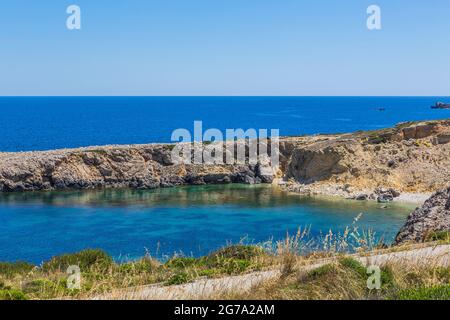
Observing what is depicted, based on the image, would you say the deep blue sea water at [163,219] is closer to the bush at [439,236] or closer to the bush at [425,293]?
the bush at [439,236]

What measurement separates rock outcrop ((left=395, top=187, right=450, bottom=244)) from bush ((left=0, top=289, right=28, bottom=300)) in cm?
1259

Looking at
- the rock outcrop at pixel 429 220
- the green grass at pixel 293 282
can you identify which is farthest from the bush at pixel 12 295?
the rock outcrop at pixel 429 220

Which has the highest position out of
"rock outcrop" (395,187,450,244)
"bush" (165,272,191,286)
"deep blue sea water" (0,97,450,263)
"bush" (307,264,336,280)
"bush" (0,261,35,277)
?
"bush" (307,264,336,280)

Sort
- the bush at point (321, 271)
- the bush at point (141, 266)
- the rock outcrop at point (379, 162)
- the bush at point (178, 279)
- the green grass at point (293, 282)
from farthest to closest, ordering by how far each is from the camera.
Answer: the rock outcrop at point (379, 162)
the bush at point (141, 266)
the bush at point (178, 279)
the bush at point (321, 271)
the green grass at point (293, 282)

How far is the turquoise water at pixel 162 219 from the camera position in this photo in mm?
33031

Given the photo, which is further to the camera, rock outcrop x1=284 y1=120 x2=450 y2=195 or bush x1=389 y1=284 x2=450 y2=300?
rock outcrop x1=284 y1=120 x2=450 y2=195

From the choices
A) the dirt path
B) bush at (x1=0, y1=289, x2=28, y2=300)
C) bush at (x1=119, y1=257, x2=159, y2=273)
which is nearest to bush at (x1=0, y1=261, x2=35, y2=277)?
bush at (x1=119, y1=257, x2=159, y2=273)

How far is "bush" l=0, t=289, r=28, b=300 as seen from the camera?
9727 mm

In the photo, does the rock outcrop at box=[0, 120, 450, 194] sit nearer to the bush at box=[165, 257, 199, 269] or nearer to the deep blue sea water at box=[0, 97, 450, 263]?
the deep blue sea water at box=[0, 97, 450, 263]

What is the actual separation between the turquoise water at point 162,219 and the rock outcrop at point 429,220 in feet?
32.4

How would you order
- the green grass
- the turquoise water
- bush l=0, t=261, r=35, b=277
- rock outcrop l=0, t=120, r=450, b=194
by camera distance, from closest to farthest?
1. the green grass
2. bush l=0, t=261, r=35, b=277
3. the turquoise water
4. rock outcrop l=0, t=120, r=450, b=194

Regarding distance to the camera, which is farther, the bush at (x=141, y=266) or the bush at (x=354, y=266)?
the bush at (x=141, y=266)

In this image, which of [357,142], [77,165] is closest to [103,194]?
[77,165]

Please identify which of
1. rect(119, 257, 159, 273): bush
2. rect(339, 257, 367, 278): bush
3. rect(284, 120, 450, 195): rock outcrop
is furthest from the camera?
rect(284, 120, 450, 195): rock outcrop
